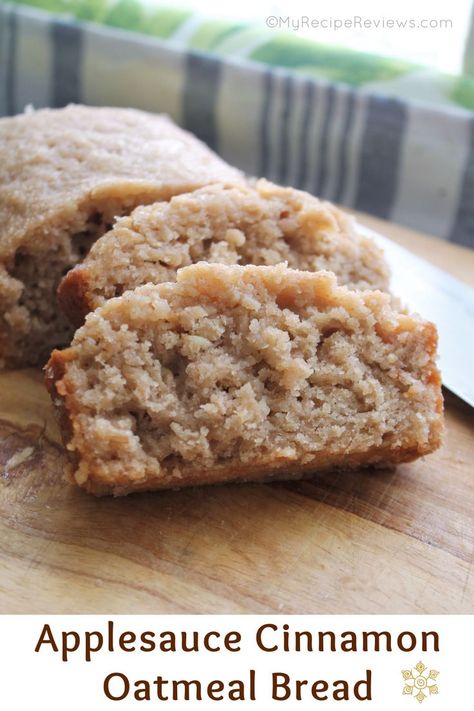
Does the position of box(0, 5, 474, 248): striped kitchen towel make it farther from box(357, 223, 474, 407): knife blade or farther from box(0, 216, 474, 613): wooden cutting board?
box(0, 216, 474, 613): wooden cutting board

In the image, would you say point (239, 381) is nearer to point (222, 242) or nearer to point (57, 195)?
point (222, 242)

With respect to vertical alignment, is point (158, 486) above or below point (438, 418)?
below

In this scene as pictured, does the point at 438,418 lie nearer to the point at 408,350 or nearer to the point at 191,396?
the point at 408,350

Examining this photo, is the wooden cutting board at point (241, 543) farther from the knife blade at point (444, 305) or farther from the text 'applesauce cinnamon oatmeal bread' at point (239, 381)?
the knife blade at point (444, 305)

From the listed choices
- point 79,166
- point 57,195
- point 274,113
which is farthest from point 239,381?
point 274,113

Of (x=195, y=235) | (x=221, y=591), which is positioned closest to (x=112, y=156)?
(x=195, y=235)

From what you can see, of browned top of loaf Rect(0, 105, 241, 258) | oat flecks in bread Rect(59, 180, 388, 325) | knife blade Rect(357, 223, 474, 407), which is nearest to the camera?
oat flecks in bread Rect(59, 180, 388, 325)

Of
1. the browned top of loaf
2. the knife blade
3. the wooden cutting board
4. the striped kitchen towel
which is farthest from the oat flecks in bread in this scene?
the striped kitchen towel
